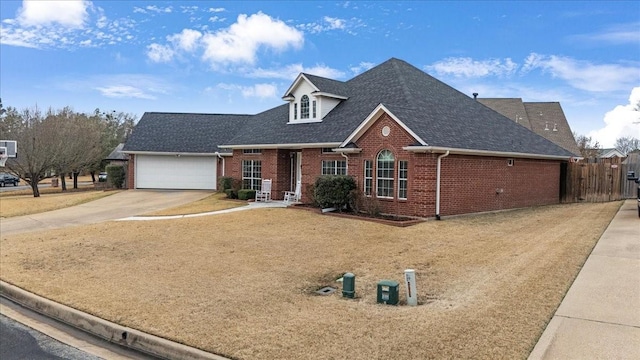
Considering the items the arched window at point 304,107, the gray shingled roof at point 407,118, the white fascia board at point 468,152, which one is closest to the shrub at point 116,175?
the gray shingled roof at point 407,118

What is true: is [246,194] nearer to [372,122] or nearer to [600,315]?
[372,122]

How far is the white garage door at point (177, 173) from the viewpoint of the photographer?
101 feet

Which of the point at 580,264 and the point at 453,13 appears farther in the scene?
the point at 453,13

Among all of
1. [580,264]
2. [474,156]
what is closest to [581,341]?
[580,264]

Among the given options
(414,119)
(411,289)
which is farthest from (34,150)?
(411,289)

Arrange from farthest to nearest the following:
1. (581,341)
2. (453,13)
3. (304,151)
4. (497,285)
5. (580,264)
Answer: (304,151), (453,13), (580,264), (497,285), (581,341)

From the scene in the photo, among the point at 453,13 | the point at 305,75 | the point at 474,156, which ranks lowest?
the point at 474,156

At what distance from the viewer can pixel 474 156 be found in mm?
17344

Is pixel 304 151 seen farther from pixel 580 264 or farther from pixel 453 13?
pixel 580 264

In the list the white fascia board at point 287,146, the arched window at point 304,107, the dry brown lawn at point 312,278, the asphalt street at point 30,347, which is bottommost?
the asphalt street at point 30,347

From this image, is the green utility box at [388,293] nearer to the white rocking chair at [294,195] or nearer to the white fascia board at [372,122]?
the white fascia board at [372,122]

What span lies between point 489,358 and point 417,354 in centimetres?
76

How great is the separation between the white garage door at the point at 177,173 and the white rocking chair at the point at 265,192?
909 cm

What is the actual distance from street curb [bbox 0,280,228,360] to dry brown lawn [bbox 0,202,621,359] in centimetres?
15
